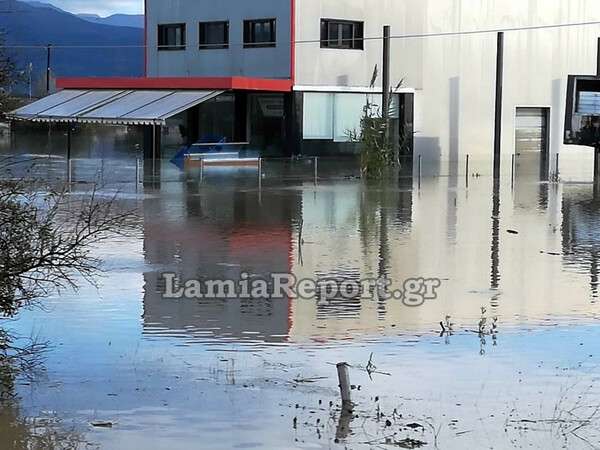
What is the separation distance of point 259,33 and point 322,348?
35.7m

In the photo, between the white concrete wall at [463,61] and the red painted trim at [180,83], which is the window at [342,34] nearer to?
the white concrete wall at [463,61]

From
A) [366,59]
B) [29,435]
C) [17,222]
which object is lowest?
[29,435]

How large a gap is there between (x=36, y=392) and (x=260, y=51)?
122 feet

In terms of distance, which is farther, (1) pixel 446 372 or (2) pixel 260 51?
(2) pixel 260 51

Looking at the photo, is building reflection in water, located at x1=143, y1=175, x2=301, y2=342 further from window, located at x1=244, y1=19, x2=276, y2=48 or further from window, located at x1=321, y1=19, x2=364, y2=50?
window, located at x1=321, y1=19, x2=364, y2=50

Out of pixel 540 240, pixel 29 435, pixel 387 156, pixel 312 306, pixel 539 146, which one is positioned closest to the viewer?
pixel 29 435

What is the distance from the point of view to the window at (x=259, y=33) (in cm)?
4653

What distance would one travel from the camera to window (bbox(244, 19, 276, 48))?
46531mm

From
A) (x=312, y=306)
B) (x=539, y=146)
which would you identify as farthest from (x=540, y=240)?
(x=539, y=146)

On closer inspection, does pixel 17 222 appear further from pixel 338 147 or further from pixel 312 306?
→ pixel 338 147

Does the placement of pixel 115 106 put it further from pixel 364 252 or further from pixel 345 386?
pixel 345 386

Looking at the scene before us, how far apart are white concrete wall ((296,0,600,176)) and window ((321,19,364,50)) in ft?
0.92

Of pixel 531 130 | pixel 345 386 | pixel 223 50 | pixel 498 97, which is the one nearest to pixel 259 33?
pixel 223 50

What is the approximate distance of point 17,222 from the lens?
1052 centimetres
